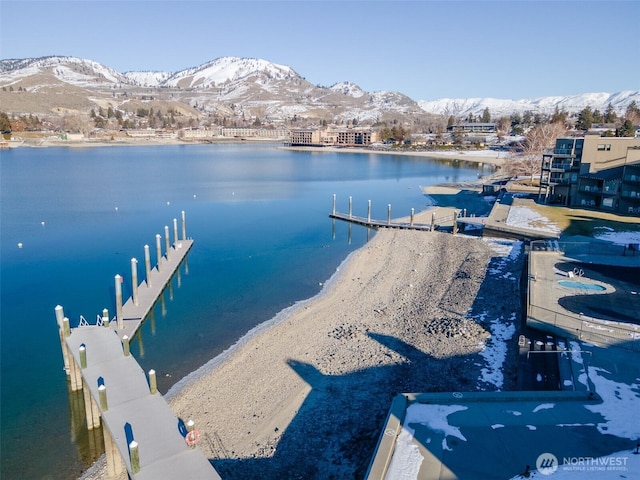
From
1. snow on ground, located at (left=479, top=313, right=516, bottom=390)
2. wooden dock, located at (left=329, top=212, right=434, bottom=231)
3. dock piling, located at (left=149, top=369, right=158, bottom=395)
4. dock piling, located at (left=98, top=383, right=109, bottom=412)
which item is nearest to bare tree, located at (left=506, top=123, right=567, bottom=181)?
wooden dock, located at (left=329, top=212, right=434, bottom=231)

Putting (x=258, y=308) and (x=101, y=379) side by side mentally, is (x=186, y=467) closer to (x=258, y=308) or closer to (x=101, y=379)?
(x=101, y=379)

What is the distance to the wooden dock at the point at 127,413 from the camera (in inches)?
462

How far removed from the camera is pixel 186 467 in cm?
1169

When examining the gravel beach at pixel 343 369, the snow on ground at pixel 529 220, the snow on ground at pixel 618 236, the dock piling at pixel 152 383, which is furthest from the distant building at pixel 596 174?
the dock piling at pixel 152 383

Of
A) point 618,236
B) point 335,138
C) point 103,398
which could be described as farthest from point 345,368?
point 335,138

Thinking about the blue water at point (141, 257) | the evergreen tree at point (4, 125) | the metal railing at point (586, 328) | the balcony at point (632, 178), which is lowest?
the blue water at point (141, 257)

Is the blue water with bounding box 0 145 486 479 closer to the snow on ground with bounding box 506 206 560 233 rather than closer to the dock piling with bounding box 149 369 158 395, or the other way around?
the dock piling with bounding box 149 369 158 395

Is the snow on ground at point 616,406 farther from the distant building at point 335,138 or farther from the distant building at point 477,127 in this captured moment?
the distant building at point 477,127

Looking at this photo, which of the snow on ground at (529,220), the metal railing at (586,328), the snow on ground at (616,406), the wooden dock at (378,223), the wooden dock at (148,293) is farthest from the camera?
the wooden dock at (378,223)

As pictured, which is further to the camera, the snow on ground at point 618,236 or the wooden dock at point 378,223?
the wooden dock at point 378,223

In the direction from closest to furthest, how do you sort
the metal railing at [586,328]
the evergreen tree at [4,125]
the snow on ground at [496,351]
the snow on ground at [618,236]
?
the metal railing at [586,328] → the snow on ground at [496,351] → the snow on ground at [618,236] → the evergreen tree at [4,125]

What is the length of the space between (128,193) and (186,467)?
2231 inches

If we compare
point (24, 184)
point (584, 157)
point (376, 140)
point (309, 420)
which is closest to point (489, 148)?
point (376, 140)

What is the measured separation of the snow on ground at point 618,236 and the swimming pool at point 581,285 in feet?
35.2
